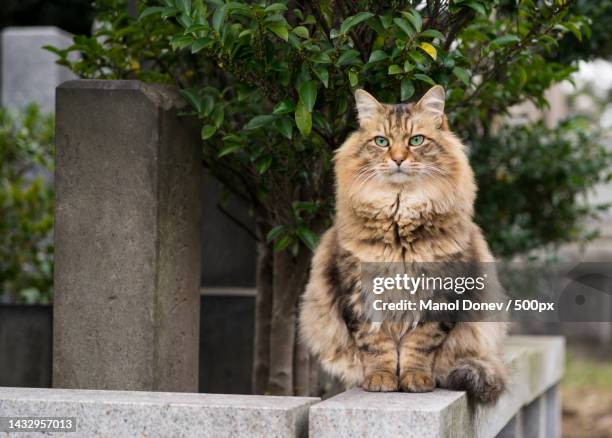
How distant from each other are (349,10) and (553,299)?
173 centimetres

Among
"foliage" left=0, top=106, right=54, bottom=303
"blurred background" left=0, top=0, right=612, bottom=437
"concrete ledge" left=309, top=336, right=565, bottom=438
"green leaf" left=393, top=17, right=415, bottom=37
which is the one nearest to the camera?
"concrete ledge" left=309, top=336, right=565, bottom=438

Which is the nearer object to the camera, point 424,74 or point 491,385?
point 491,385

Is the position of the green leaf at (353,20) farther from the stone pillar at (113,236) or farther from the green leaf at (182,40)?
the stone pillar at (113,236)

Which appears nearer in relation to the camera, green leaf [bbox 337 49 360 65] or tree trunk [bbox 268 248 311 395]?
green leaf [bbox 337 49 360 65]

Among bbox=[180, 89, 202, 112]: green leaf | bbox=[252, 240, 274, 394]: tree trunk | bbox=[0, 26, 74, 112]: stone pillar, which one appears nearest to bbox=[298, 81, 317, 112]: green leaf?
bbox=[180, 89, 202, 112]: green leaf

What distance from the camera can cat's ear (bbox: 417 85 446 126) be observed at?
3.42 meters

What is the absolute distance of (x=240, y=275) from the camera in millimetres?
5832

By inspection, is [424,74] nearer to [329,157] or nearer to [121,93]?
[329,157]

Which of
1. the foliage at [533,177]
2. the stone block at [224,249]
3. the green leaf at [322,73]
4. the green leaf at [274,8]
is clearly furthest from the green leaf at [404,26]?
the foliage at [533,177]

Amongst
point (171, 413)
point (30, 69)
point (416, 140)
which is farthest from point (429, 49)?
point (30, 69)

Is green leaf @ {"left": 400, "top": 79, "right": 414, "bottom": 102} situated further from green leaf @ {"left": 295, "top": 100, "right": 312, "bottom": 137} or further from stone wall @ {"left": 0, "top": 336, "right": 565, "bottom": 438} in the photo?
stone wall @ {"left": 0, "top": 336, "right": 565, "bottom": 438}

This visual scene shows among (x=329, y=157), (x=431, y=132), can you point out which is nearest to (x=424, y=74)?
(x=431, y=132)

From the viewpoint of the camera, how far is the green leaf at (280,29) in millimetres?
3336

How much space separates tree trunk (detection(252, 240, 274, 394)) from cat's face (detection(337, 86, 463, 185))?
1340 mm
